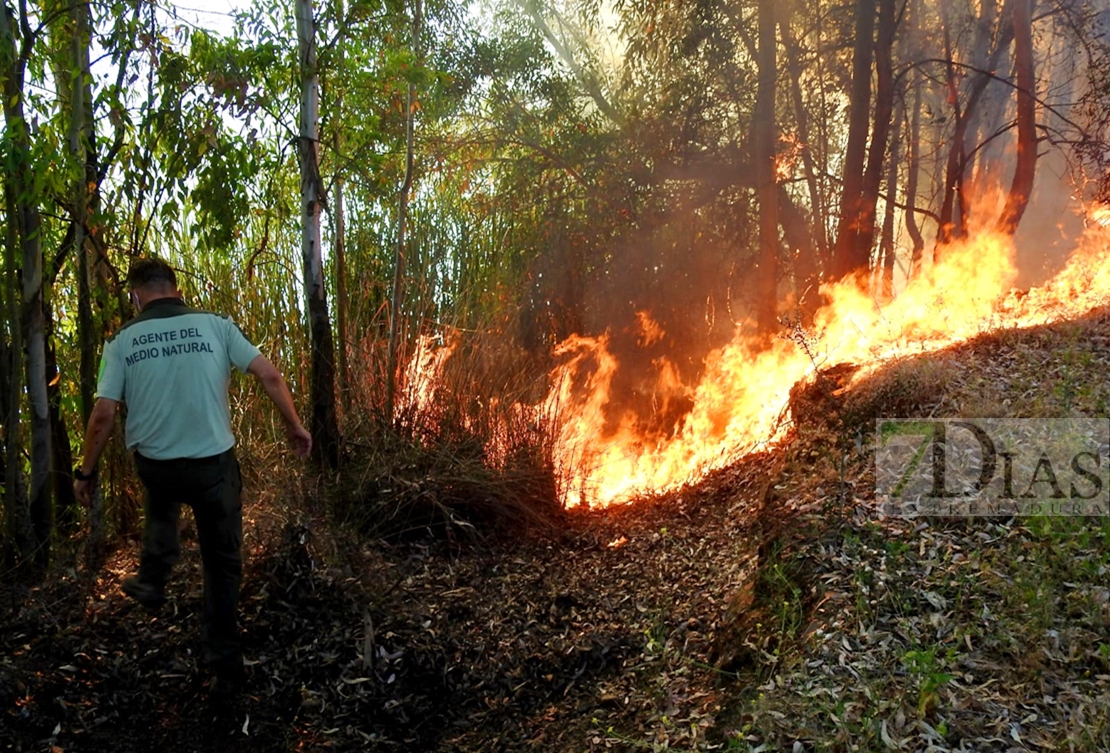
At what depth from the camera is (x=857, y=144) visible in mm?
10828

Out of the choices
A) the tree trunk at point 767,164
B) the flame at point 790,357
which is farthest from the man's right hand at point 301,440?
the tree trunk at point 767,164

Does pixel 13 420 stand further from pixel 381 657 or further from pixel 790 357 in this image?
pixel 790 357

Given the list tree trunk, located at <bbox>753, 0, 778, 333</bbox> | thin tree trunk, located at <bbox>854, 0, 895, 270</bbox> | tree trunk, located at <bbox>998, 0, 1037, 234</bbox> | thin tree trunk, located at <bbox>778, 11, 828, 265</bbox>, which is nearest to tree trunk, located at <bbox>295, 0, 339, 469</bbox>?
thin tree trunk, located at <bbox>854, 0, 895, 270</bbox>

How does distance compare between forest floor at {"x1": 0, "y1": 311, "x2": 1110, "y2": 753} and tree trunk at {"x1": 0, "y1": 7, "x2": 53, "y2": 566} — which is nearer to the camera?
forest floor at {"x1": 0, "y1": 311, "x2": 1110, "y2": 753}

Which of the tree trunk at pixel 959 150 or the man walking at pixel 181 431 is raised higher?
the tree trunk at pixel 959 150

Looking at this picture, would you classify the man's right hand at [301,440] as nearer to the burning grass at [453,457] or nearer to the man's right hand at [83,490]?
the man's right hand at [83,490]

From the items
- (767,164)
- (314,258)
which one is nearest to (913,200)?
(767,164)

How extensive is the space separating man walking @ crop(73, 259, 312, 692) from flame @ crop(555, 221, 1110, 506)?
2885mm

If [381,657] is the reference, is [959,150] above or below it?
above

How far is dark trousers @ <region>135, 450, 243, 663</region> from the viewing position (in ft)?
13.0

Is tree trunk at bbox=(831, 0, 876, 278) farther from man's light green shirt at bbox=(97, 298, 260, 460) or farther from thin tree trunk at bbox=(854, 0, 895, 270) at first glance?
man's light green shirt at bbox=(97, 298, 260, 460)

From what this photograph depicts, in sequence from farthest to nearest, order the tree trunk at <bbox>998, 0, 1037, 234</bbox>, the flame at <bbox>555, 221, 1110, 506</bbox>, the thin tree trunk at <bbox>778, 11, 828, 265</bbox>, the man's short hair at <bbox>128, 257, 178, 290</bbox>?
the thin tree trunk at <bbox>778, 11, 828, 265</bbox>
the tree trunk at <bbox>998, 0, 1037, 234</bbox>
the flame at <bbox>555, 221, 1110, 506</bbox>
the man's short hair at <bbox>128, 257, 178, 290</bbox>

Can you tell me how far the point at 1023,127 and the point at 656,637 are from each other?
27.7ft

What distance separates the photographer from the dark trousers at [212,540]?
396 centimetres
